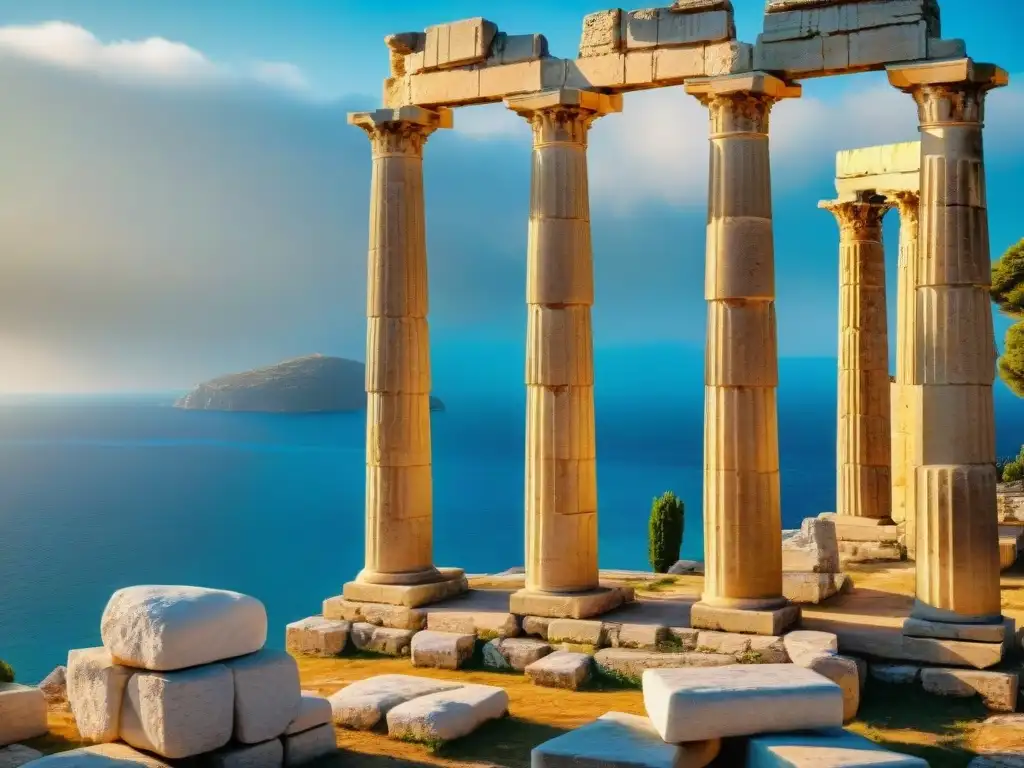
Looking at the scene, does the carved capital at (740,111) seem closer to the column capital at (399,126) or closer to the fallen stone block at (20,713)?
the column capital at (399,126)

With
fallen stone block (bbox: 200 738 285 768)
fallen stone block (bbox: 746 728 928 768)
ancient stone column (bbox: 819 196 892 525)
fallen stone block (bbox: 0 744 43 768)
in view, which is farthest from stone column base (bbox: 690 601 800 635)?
ancient stone column (bbox: 819 196 892 525)

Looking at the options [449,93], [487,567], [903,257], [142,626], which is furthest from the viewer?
[487,567]

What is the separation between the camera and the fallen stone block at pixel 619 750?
50.1 feet

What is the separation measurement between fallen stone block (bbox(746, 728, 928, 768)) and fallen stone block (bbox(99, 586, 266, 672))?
711cm

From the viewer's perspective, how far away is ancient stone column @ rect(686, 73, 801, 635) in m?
22.3

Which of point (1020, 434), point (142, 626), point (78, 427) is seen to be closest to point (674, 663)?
point (142, 626)

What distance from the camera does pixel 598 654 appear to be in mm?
22297

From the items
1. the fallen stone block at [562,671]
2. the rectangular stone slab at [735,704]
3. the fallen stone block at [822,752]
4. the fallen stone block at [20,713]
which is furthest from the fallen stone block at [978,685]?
the fallen stone block at [20,713]

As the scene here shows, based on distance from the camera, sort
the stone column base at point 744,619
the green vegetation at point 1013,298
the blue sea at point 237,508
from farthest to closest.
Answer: the blue sea at point 237,508 → the green vegetation at point 1013,298 → the stone column base at point 744,619

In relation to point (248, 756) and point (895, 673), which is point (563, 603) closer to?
point (895, 673)

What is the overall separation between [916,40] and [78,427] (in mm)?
166432

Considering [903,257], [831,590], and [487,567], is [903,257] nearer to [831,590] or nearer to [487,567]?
[831,590]

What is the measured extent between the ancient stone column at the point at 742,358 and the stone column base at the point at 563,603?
2.14 m

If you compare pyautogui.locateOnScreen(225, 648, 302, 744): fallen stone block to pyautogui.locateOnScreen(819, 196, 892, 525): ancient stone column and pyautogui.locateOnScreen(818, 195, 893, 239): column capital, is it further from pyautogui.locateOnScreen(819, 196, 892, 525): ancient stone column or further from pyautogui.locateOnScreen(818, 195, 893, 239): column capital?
pyautogui.locateOnScreen(818, 195, 893, 239): column capital
